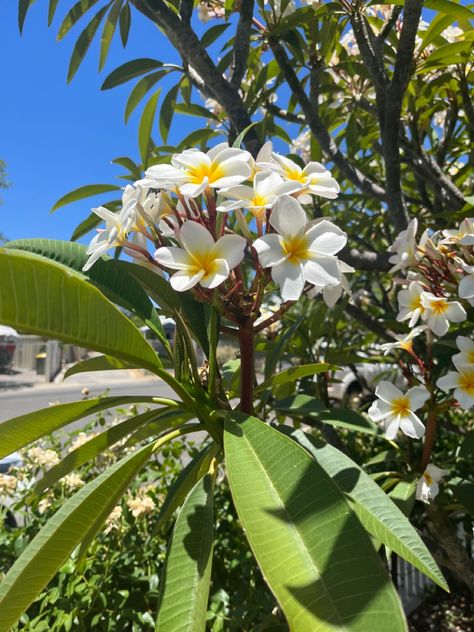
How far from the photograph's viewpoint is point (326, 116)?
5.67 ft

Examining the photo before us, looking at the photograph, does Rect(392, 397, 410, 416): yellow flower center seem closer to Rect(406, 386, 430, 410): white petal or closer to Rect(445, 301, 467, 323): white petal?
Rect(406, 386, 430, 410): white petal

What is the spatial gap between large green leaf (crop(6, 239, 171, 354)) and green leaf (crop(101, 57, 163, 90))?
2.41 feet

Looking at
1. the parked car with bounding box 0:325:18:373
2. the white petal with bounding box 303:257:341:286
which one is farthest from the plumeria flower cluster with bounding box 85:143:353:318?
the parked car with bounding box 0:325:18:373

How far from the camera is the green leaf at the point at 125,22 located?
134cm

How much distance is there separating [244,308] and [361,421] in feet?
1.01

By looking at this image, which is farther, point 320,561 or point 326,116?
point 326,116

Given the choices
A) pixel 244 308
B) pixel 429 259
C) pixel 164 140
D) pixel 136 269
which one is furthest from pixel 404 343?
pixel 164 140

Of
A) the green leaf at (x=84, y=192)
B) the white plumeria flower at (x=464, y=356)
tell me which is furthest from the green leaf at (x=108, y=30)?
the white plumeria flower at (x=464, y=356)

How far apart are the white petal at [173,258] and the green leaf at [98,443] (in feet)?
0.80

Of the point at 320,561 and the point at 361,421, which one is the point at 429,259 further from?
the point at 320,561

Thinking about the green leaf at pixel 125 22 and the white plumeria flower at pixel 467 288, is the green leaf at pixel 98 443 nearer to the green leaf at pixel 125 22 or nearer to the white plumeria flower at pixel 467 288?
the white plumeria flower at pixel 467 288

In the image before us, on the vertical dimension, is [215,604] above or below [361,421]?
below

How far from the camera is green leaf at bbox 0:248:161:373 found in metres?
0.45

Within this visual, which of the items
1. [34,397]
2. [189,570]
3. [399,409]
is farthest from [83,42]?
[34,397]
